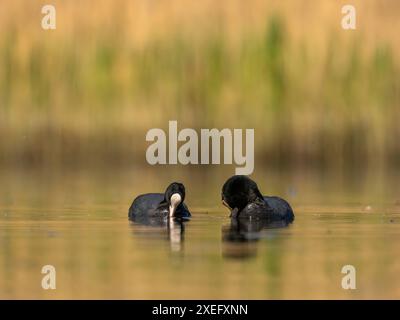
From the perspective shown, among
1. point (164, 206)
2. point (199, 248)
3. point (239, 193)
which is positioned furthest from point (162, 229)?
point (199, 248)

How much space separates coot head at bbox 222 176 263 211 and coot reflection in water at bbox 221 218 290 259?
325 millimetres

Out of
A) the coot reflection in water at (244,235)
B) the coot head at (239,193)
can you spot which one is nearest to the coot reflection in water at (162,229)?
the coot reflection in water at (244,235)

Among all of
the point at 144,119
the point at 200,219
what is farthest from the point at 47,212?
the point at 144,119

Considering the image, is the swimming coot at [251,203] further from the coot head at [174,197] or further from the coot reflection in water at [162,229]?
the coot reflection in water at [162,229]

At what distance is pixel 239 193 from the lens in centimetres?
2047

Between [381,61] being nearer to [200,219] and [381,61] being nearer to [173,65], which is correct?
[173,65]

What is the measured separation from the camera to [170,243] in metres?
17.2

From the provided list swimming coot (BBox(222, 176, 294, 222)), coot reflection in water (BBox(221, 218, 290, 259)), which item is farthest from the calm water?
swimming coot (BBox(222, 176, 294, 222))

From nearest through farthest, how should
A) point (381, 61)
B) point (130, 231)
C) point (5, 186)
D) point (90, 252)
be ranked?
point (90, 252) < point (130, 231) < point (5, 186) < point (381, 61)

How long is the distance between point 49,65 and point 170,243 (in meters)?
18.6

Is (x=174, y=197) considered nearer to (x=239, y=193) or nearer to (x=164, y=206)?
(x=164, y=206)

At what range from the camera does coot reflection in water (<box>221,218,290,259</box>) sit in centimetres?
1623

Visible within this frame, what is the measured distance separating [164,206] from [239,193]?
111cm

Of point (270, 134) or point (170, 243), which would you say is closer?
point (170, 243)
